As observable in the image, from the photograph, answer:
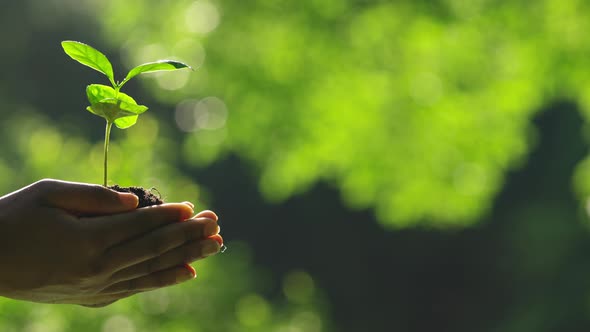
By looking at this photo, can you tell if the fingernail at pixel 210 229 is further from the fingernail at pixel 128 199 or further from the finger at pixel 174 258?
the fingernail at pixel 128 199

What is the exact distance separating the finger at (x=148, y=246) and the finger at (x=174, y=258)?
0.03 m

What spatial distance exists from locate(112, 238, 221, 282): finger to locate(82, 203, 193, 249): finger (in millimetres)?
66

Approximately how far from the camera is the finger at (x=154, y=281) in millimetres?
1567

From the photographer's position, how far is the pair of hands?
145 cm

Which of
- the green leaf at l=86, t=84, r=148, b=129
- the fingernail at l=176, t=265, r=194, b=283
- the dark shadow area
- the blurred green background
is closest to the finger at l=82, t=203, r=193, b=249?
the fingernail at l=176, t=265, r=194, b=283

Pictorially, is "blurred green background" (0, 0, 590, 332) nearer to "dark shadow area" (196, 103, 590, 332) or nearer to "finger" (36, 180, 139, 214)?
"finger" (36, 180, 139, 214)

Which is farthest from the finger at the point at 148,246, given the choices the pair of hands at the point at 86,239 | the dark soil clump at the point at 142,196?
the dark soil clump at the point at 142,196

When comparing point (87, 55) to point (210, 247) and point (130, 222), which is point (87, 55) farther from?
point (210, 247)

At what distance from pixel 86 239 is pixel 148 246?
0.41ft

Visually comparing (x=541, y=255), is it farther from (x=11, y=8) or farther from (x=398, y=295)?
(x=11, y=8)

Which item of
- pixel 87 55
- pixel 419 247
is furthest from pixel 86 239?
pixel 419 247

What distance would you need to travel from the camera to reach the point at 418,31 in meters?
5.71

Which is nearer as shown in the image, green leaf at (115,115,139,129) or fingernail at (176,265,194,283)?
fingernail at (176,265,194,283)

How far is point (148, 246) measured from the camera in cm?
148
